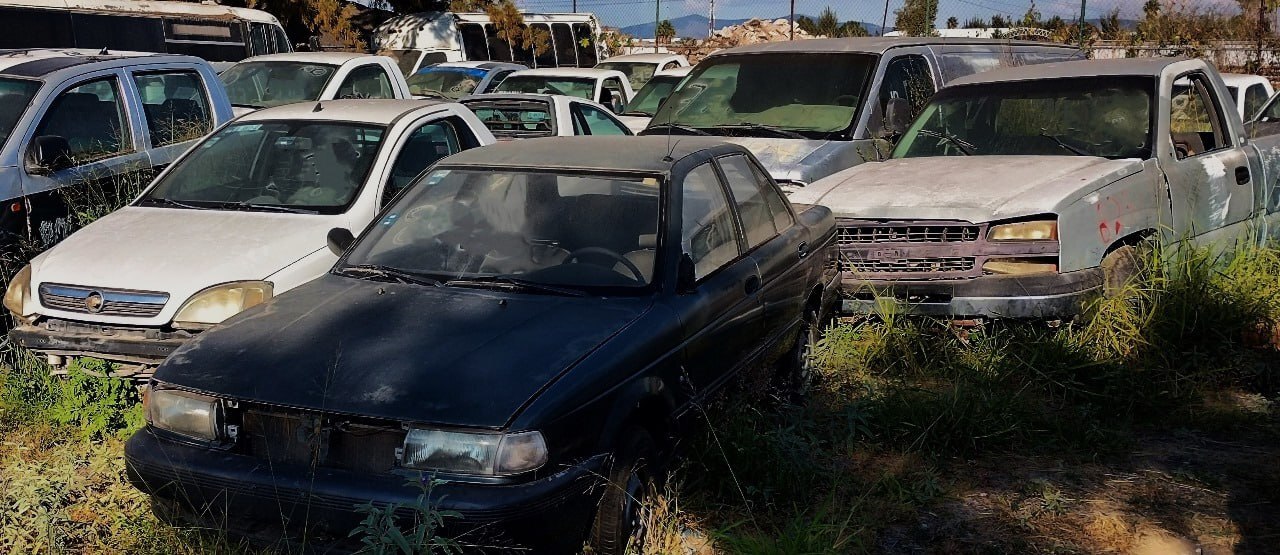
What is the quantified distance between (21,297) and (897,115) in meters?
5.74

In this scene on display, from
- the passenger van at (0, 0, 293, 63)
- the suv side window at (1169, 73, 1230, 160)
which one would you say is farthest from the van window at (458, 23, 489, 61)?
the suv side window at (1169, 73, 1230, 160)

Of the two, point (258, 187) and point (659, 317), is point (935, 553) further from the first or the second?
point (258, 187)

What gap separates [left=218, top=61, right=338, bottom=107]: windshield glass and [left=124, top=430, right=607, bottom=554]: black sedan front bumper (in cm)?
896

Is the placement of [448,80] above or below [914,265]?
above

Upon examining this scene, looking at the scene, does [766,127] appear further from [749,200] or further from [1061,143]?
[749,200]

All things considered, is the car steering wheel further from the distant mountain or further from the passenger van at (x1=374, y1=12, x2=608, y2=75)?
the distant mountain

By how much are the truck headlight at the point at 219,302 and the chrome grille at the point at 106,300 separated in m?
0.13

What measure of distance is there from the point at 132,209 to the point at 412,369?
3498 mm

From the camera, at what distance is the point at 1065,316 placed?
6051mm

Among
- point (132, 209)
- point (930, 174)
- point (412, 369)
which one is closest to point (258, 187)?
point (132, 209)

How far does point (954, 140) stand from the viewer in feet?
25.0

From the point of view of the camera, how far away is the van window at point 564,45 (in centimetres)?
2438

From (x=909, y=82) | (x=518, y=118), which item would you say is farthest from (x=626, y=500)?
(x=518, y=118)

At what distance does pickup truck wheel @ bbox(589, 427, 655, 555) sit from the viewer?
3.73 meters
